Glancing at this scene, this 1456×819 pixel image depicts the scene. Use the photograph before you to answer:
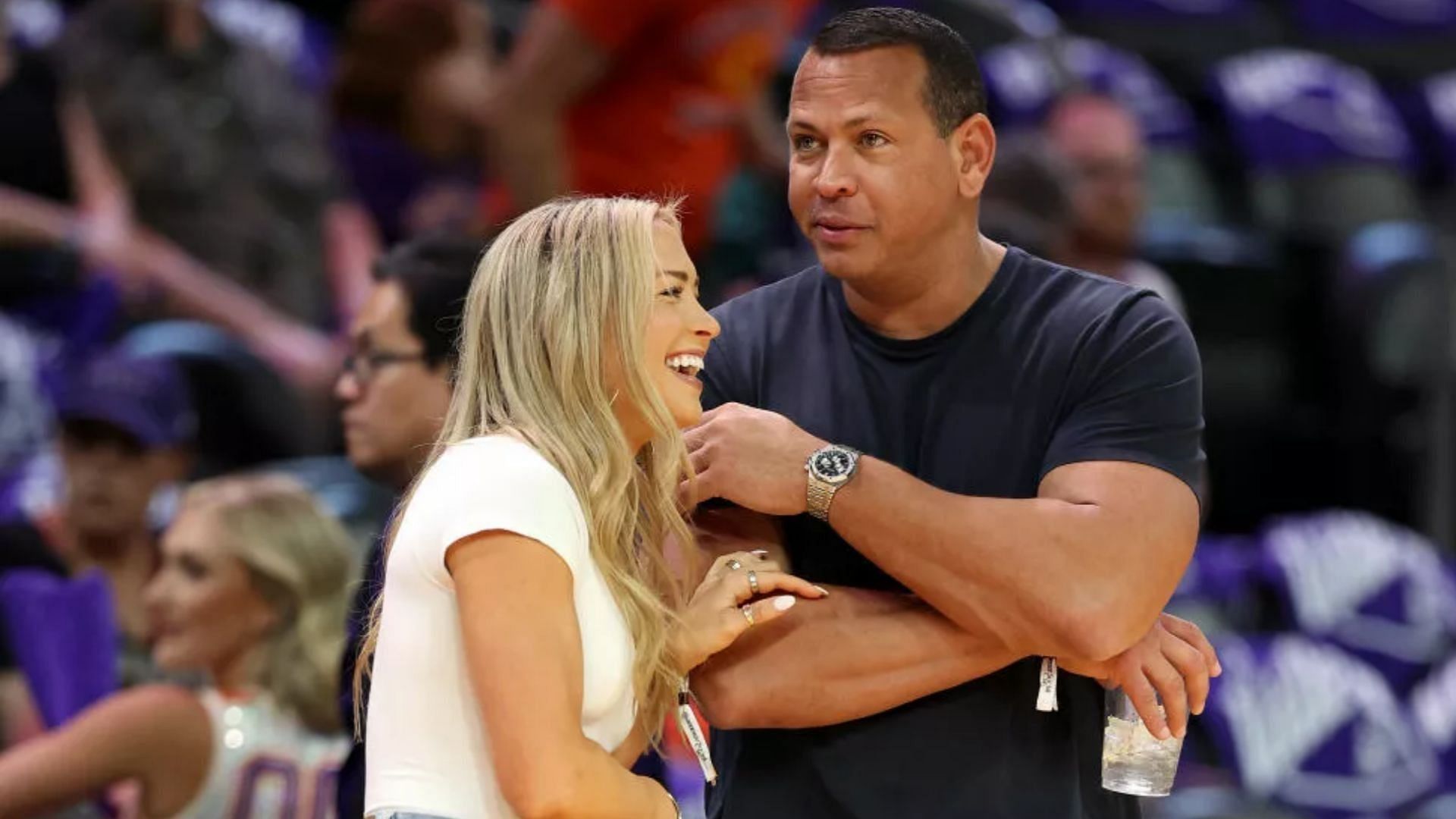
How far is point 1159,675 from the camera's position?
10.0ft

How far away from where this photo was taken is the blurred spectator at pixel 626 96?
18.4 ft

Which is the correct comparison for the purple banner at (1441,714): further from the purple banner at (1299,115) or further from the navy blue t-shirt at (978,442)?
the navy blue t-shirt at (978,442)

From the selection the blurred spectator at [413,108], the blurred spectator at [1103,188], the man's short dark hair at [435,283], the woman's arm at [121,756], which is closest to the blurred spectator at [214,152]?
the blurred spectator at [413,108]

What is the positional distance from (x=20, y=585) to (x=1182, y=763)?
9.97ft

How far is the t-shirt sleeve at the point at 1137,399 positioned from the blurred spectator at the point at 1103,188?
114 inches

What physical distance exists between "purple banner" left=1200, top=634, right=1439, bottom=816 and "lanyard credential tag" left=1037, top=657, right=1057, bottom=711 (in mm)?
2988

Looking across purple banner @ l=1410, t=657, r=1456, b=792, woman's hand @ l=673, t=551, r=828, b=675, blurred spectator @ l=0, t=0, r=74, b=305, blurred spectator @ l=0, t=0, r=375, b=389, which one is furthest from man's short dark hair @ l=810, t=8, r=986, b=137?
blurred spectator @ l=0, t=0, r=74, b=305

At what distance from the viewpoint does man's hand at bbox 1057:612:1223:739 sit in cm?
304

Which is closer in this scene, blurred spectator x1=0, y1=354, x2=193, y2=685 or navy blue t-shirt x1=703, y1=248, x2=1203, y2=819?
navy blue t-shirt x1=703, y1=248, x2=1203, y2=819

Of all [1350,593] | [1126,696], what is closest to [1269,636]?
[1350,593]

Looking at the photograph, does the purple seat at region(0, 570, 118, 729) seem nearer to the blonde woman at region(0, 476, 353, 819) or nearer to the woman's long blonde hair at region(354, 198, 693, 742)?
the blonde woman at region(0, 476, 353, 819)

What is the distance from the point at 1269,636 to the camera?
6555 millimetres

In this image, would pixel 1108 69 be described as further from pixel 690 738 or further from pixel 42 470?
pixel 690 738

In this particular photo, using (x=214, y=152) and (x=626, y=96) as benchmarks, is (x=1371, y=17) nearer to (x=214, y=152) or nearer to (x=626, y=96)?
(x=626, y=96)
